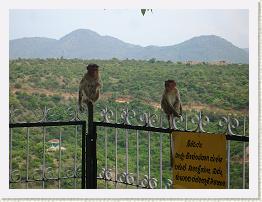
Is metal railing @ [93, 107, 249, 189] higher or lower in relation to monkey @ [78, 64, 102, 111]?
lower

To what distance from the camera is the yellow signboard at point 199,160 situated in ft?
11.7

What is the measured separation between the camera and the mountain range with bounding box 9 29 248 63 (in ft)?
16.5

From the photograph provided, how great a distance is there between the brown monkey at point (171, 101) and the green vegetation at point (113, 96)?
349 millimetres

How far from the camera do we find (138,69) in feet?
17.1

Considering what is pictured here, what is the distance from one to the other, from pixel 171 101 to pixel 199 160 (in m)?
0.67

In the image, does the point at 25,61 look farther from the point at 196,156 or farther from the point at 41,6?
the point at 196,156

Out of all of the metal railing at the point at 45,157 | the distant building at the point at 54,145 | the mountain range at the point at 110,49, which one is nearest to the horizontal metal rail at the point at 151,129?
the metal railing at the point at 45,157

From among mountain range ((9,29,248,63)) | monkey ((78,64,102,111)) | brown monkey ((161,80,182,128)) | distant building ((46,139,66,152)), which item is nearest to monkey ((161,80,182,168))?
brown monkey ((161,80,182,128))

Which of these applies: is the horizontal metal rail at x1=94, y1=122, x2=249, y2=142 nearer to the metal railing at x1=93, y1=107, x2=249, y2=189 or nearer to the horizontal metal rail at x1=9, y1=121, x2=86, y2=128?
the metal railing at x1=93, y1=107, x2=249, y2=189

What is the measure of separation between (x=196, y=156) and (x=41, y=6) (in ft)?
5.90

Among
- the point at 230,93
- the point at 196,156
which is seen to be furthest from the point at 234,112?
the point at 196,156

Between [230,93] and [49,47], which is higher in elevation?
[49,47]

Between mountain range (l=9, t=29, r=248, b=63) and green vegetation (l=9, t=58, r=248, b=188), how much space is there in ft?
0.29
